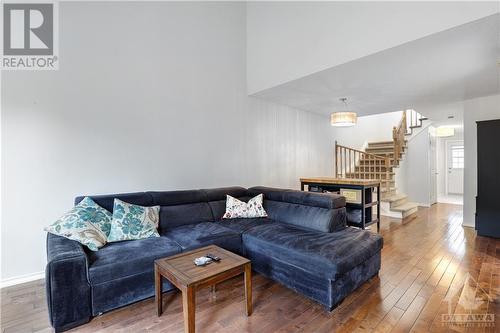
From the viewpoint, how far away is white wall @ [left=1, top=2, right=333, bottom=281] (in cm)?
255

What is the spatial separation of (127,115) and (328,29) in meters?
2.84

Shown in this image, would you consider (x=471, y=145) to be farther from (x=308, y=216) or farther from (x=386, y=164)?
(x=308, y=216)

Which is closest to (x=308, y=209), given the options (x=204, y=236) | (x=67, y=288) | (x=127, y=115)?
(x=204, y=236)

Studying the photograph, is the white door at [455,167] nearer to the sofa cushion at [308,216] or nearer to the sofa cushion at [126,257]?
the sofa cushion at [308,216]

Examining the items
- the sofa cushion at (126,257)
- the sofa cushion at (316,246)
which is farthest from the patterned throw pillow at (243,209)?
the sofa cushion at (126,257)

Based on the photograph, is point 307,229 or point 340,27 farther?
point 340,27

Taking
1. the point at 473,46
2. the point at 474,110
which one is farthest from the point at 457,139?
the point at 473,46

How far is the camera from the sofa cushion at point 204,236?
8.18 ft

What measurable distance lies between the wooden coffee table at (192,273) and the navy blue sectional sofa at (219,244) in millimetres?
338

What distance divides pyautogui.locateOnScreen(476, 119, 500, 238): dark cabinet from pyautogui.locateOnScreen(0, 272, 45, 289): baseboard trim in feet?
20.7

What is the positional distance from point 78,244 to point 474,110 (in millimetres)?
6254

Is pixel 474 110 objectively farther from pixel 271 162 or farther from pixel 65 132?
pixel 65 132

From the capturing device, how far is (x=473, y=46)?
2.50m

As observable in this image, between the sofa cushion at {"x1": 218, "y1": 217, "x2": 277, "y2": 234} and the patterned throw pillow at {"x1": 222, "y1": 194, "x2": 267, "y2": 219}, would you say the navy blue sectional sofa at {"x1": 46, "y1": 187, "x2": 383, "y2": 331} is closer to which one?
the sofa cushion at {"x1": 218, "y1": 217, "x2": 277, "y2": 234}
